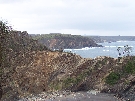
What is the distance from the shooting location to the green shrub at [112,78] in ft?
186

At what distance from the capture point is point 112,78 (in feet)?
192

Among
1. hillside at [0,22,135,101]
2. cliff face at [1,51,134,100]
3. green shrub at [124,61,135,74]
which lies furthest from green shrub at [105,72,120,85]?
green shrub at [124,61,135,74]

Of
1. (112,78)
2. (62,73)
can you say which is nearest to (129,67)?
(112,78)

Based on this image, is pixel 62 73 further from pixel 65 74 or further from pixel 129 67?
pixel 129 67

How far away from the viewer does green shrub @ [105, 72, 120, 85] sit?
56.8m

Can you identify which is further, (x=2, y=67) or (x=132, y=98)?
(x=132, y=98)

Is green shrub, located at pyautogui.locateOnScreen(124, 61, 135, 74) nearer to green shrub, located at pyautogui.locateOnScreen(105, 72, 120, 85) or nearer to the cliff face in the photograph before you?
the cliff face

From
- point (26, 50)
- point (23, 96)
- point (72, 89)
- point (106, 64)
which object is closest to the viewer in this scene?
point (23, 96)

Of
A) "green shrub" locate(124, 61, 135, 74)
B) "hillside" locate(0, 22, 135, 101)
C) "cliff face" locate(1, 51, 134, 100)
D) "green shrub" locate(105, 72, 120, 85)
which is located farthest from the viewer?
"cliff face" locate(1, 51, 134, 100)

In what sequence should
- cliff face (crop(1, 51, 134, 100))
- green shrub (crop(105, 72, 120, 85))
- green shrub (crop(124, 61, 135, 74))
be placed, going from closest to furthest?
green shrub (crop(124, 61, 135, 74)), green shrub (crop(105, 72, 120, 85)), cliff face (crop(1, 51, 134, 100))

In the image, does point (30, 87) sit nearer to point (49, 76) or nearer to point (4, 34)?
point (49, 76)

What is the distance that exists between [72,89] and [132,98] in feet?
54.3

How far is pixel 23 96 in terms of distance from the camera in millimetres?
57156

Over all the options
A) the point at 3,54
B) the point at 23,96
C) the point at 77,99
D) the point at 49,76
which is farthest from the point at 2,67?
the point at 49,76
